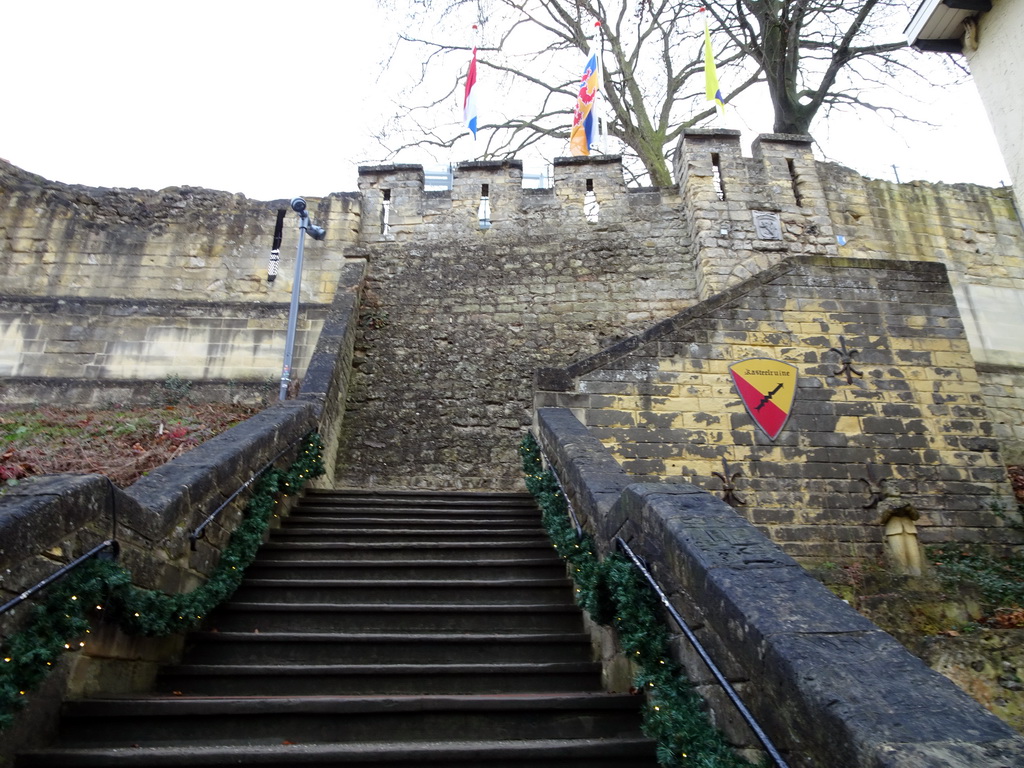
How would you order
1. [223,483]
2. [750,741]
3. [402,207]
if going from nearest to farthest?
1. [750,741]
2. [223,483]
3. [402,207]

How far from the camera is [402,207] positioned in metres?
10.8

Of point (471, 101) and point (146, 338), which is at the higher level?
point (471, 101)

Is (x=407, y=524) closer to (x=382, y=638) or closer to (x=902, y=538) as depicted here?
(x=382, y=638)

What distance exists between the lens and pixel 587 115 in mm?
12133

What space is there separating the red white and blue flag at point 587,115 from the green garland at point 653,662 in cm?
956

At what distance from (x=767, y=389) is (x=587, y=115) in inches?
286

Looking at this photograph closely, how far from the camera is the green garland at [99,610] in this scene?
8.22ft

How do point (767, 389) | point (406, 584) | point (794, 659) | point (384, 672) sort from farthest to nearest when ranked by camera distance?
point (767, 389), point (406, 584), point (384, 672), point (794, 659)

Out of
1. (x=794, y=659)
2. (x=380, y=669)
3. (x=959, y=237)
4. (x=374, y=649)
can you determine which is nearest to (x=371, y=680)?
(x=380, y=669)

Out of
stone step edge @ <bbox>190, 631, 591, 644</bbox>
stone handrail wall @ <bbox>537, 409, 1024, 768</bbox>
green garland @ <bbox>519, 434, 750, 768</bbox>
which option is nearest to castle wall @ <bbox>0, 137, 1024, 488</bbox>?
stone step edge @ <bbox>190, 631, 591, 644</bbox>

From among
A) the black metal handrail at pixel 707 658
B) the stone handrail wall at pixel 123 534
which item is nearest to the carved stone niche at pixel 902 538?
the black metal handrail at pixel 707 658

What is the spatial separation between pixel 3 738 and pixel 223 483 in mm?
1958

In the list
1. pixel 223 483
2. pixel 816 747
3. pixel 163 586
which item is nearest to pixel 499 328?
pixel 223 483

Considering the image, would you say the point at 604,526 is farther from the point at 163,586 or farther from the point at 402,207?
the point at 402,207
